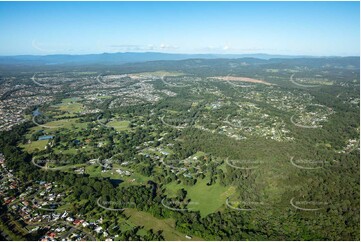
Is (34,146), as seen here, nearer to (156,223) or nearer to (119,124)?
(119,124)

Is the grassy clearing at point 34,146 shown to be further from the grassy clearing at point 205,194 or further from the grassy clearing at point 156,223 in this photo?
the grassy clearing at point 156,223

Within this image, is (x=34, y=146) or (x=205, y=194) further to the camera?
(x=34, y=146)

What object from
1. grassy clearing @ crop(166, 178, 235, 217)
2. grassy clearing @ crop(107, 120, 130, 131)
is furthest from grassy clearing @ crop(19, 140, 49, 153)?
grassy clearing @ crop(166, 178, 235, 217)

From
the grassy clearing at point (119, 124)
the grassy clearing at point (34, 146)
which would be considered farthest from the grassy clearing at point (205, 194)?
the grassy clearing at point (119, 124)

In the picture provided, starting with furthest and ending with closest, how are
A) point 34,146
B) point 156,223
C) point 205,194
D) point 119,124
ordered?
point 119,124, point 34,146, point 205,194, point 156,223

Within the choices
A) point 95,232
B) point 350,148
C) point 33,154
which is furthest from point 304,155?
point 33,154

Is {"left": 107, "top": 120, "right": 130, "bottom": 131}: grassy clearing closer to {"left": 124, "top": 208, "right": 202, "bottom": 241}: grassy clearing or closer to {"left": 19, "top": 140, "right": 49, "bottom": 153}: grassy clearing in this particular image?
{"left": 19, "top": 140, "right": 49, "bottom": 153}: grassy clearing

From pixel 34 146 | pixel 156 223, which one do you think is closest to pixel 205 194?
pixel 156 223
